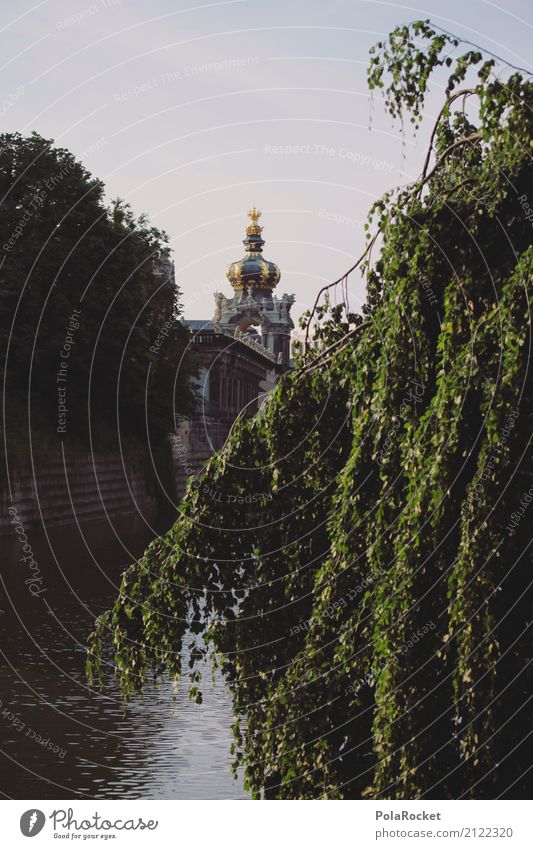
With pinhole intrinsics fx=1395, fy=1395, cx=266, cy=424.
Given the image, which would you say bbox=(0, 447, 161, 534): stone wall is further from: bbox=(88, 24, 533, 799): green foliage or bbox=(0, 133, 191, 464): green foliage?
bbox=(88, 24, 533, 799): green foliage

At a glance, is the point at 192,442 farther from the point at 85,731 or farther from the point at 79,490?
the point at 85,731

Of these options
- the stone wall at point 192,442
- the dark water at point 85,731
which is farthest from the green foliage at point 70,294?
the dark water at point 85,731

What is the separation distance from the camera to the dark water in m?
18.4

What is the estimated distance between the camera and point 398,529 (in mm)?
10023

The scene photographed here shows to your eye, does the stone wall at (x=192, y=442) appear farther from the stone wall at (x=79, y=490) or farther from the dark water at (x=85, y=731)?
the dark water at (x=85, y=731)

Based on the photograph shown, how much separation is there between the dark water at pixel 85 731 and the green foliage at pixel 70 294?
24.1 metres

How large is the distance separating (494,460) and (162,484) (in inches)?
2615

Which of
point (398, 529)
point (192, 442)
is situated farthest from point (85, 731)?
point (192, 442)

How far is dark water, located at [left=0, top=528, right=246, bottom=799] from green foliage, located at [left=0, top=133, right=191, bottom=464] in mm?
24112

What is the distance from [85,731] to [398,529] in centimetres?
1268

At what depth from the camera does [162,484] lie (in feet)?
247

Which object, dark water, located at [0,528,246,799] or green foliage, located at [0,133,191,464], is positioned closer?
dark water, located at [0,528,246,799]

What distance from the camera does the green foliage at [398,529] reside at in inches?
376

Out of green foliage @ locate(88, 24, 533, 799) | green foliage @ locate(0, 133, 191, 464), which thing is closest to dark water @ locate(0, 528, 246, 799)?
green foliage @ locate(88, 24, 533, 799)
